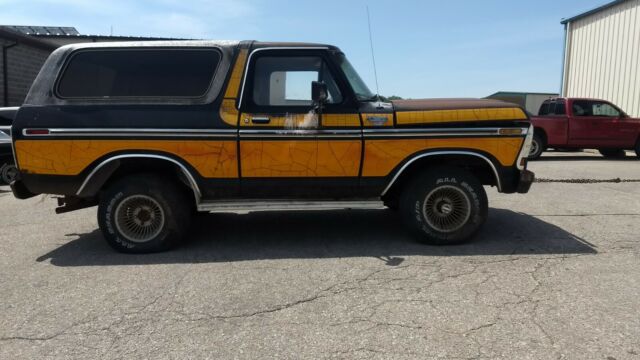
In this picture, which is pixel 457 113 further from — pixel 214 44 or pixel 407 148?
pixel 214 44

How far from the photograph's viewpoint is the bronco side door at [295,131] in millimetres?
4961

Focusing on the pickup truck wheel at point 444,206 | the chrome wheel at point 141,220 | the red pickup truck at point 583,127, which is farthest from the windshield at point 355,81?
the red pickup truck at point 583,127

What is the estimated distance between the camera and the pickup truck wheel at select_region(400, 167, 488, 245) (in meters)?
5.13

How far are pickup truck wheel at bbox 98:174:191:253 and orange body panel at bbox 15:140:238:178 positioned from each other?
362 millimetres

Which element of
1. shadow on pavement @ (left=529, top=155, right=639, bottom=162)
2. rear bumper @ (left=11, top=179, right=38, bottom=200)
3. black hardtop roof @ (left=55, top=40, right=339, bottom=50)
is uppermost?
black hardtop roof @ (left=55, top=40, right=339, bottom=50)

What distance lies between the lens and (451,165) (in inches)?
208

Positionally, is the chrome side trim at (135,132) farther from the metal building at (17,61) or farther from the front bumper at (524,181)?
the metal building at (17,61)

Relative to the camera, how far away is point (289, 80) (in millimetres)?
5223

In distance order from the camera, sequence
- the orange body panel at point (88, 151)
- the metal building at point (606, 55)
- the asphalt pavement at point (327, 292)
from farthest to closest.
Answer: the metal building at point (606, 55)
the orange body panel at point (88, 151)
the asphalt pavement at point (327, 292)

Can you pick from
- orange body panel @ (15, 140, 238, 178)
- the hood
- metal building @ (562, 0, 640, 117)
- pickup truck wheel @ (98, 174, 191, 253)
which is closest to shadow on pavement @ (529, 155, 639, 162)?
metal building @ (562, 0, 640, 117)

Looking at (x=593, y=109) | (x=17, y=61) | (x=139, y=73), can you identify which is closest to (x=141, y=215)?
(x=139, y=73)

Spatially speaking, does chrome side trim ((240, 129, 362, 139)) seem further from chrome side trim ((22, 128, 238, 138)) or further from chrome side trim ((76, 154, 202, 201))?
chrome side trim ((76, 154, 202, 201))

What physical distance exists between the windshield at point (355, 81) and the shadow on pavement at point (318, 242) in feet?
5.21

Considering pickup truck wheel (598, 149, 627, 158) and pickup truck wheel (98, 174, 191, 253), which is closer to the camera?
pickup truck wheel (98, 174, 191, 253)
